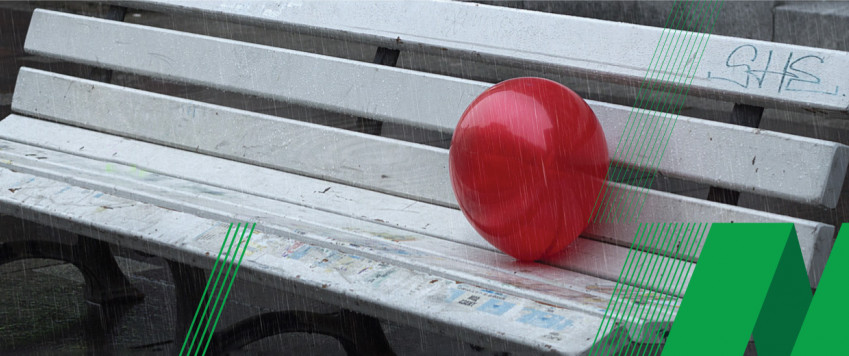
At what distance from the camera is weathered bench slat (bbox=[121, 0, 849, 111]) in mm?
2859

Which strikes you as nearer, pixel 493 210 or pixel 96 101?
pixel 493 210

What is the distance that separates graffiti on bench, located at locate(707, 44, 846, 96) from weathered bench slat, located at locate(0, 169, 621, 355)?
0.93 m

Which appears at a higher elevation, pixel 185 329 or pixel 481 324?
pixel 481 324

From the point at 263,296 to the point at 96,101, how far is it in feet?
3.46

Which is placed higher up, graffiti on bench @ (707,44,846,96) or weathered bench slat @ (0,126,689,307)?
graffiti on bench @ (707,44,846,96)

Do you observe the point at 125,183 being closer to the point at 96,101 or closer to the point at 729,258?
the point at 96,101

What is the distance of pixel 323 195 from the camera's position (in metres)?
3.75

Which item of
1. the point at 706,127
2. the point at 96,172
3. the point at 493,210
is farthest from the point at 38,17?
the point at 706,127

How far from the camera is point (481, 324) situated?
2342 mm
